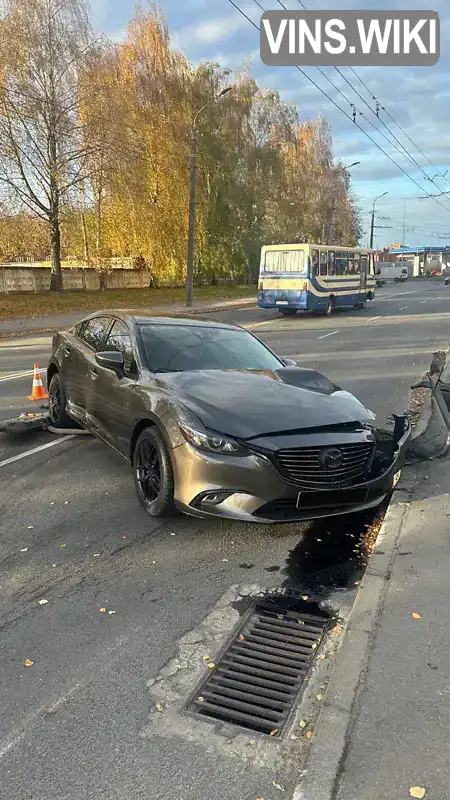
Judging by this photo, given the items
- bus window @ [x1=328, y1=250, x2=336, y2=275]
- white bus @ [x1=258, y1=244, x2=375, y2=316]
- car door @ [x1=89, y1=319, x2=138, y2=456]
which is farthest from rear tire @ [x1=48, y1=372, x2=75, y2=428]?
bus window @ [x1=328, y1=250, x2=336, y2=275]

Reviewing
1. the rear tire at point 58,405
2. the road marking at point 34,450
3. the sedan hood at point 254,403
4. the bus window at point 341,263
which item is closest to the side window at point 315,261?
the bus window at point 341,263

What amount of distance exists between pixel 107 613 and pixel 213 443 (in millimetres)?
1257

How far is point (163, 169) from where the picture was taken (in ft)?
109

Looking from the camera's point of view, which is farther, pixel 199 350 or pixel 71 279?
pixel 71 279

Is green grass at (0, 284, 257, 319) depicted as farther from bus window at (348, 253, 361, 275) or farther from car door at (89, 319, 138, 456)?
car door at (89, 319, 138, 456)

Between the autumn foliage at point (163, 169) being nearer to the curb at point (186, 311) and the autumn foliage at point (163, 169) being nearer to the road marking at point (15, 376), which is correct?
the curb at point (186, 311)

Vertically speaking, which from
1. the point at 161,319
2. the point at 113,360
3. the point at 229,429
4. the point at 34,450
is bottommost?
Answer: the point at 34,450

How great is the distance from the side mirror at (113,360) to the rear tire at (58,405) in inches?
68.7

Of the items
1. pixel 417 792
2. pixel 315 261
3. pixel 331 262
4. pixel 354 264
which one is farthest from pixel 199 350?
pixel 354 264

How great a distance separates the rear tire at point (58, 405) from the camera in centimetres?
704

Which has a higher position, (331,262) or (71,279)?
(331,262)

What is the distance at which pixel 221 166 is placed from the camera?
39875mm

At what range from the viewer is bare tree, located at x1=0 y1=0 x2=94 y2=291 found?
2561 cm

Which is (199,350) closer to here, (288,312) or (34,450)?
(34,450)
